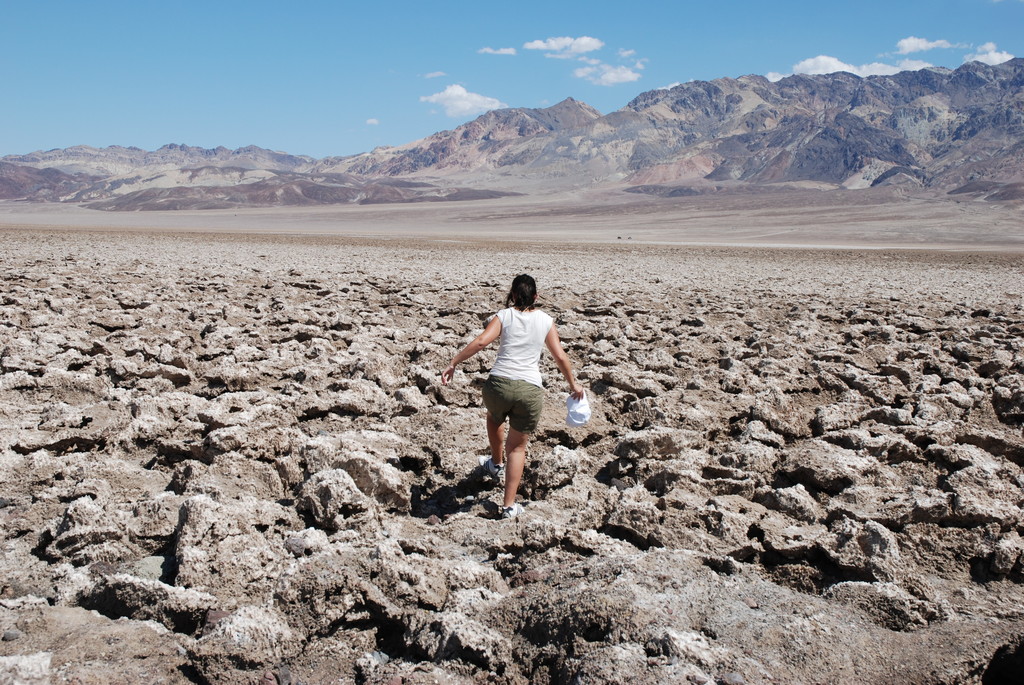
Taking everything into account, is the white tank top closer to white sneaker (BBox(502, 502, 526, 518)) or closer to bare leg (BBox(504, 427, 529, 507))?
bare leg (BBox(504, 427, 529, 507))

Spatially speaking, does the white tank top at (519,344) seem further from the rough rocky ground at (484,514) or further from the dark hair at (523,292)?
the rough rocky ground at (484,514)

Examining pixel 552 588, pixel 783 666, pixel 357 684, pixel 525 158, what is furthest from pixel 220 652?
pixel 525 158

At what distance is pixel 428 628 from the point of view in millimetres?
2330

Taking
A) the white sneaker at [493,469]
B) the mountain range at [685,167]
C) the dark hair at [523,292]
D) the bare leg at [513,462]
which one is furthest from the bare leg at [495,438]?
the mountain range at [685,167]

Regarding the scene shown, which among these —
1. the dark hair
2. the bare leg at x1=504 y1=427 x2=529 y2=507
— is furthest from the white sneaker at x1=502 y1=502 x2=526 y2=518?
the dark hair

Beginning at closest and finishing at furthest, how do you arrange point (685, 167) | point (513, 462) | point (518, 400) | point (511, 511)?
1. point (511, 511)
2. point (513, 462)
3. point (518, 400)
4. point (685, 167)

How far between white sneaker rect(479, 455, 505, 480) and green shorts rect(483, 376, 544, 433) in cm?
26

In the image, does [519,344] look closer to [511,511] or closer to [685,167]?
[511,511]

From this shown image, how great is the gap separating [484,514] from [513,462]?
0.81 feet

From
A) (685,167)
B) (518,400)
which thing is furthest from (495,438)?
(685,167)

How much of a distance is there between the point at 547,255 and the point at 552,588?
19.4m

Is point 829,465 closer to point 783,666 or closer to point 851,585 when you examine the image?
point 851,585

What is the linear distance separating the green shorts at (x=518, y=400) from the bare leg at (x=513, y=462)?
0.12 feet

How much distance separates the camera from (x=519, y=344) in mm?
3527
